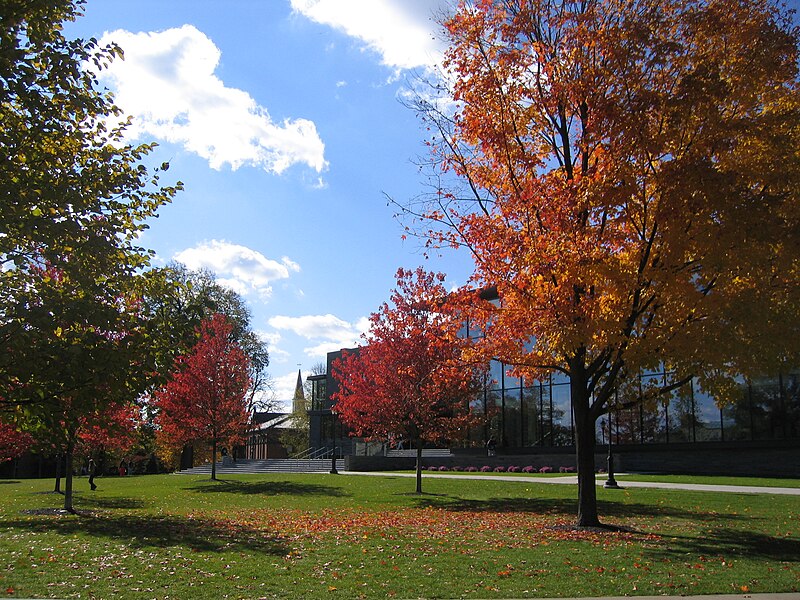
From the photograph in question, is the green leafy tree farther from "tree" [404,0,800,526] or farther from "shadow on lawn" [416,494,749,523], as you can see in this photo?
"shadow on lawn" [416,494,749,523]

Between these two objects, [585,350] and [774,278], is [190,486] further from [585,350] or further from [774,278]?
[774,278]

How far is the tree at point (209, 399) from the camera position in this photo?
Result: 3312 cm

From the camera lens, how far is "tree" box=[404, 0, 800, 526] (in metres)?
11.3

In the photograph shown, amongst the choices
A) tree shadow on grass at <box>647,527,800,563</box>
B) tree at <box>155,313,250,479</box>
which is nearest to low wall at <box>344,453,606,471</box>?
tree at <box>155,313,250,479</box>

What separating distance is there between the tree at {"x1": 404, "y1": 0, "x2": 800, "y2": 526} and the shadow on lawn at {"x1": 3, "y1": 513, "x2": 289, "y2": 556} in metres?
5.91

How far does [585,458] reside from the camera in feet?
46.3

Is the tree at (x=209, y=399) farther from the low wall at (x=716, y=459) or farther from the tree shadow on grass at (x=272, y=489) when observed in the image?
the low wall at (x=716, y=459)

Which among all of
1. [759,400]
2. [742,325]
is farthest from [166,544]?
[759,400]

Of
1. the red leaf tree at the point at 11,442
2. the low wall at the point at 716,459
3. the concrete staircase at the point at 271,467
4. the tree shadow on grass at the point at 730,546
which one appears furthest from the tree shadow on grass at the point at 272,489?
the low wall at the point at 716,459

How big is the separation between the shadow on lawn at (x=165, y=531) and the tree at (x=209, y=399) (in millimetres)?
15437

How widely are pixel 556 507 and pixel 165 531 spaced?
10241 mm

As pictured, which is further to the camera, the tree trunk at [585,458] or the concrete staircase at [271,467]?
the concrete staircase at [271,467]

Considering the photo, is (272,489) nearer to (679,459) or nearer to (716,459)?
(679,459)

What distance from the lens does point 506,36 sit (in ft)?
44.9
